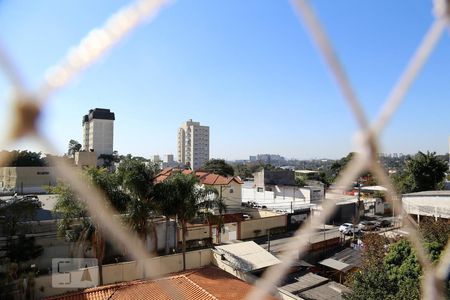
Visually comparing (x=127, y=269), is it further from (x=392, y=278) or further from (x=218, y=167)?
(x=218, y=167)

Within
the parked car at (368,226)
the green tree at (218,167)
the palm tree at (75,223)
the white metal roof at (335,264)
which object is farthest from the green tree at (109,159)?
the white metal roof at (335,264)

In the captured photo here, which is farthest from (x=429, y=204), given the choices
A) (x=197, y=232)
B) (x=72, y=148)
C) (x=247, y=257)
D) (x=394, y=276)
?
(x=72, y=148)

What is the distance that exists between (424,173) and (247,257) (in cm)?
2105

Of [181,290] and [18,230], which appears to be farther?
[18,230]

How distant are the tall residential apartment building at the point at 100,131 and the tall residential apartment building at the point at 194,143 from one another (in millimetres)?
33685

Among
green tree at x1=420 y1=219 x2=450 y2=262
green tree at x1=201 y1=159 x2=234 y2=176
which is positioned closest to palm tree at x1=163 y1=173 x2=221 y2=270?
green tree at x1=420 y1=219 x2=450 y2=262

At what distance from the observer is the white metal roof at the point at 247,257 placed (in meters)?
12.1

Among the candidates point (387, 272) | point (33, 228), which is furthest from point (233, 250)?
point (33, 228)

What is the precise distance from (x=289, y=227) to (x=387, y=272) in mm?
13915

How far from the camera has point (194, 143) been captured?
285 ft

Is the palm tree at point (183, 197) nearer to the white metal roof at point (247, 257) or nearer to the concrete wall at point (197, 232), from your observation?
the white metal roof at point (247, 257)

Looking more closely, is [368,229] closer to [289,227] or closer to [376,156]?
[289,227]

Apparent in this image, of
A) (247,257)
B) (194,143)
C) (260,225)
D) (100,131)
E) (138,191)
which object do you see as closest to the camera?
(138,191)

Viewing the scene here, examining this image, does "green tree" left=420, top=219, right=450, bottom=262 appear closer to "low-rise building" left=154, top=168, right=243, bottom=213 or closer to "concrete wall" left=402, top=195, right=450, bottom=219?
"concrete wall" left=402, top=195, right=450, bottom=219
